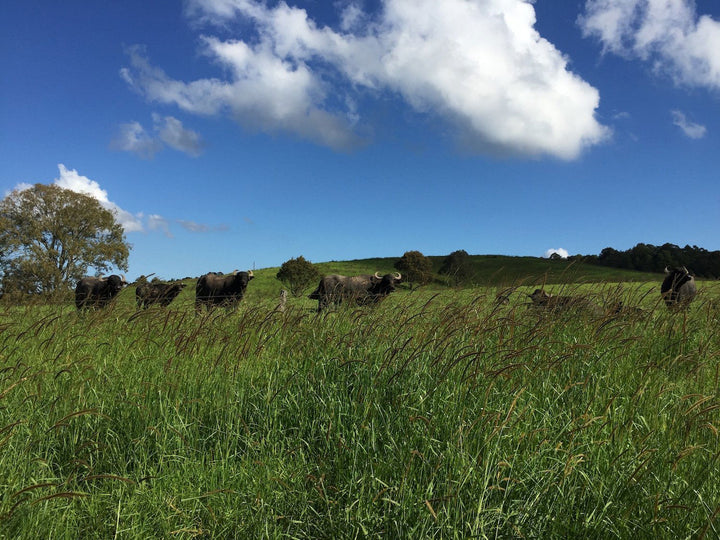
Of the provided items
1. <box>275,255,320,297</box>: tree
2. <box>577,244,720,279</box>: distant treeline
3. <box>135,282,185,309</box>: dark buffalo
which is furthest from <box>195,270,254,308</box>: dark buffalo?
<box>577,244,720,279</box>: distant treeline

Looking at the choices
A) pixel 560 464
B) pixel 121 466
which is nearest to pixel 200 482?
pixel 121 466

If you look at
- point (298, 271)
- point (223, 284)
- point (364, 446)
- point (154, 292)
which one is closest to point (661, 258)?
point (298, 271)

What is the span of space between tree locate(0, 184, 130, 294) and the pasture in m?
46.4

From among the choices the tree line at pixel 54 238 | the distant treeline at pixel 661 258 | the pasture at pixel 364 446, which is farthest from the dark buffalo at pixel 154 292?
the distant treeline at pixel 661 258

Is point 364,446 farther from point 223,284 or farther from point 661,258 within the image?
point 661,258

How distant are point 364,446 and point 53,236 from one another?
52.9 m

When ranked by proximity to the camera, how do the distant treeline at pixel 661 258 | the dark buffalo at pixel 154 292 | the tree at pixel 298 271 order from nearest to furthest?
the dark buffalo at pixel 154 292, the tree at pixel 298 271, the distant treeline at pixel 661 258

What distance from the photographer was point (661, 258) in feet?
256

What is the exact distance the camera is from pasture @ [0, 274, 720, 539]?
256 cm

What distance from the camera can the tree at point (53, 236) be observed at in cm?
4275

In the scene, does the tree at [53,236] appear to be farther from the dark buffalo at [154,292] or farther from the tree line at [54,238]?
the dark buffalo at [154,292]

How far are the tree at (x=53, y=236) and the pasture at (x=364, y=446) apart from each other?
46.4m

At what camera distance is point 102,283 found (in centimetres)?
2255

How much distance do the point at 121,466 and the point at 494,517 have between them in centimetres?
269
